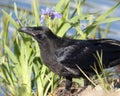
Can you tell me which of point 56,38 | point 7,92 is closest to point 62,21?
point 56,38

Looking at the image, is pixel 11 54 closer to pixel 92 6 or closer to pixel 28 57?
pixel 28 57

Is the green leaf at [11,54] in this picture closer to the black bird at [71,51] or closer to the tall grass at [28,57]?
the tall grass at [28,57]

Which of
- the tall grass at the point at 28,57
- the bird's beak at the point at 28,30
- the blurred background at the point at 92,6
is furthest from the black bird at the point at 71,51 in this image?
the blurred background at the point at 92,6

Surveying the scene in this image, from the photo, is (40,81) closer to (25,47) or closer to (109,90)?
(25,47)

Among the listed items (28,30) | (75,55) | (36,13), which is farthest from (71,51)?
(36,13)

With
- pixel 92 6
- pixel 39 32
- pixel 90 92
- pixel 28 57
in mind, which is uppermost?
pixel 92 6

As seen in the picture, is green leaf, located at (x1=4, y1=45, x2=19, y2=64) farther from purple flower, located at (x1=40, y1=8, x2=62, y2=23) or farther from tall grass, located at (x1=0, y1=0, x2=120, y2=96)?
purple flower, located at (x1=40, y1=8, x2=62, y2=23)
